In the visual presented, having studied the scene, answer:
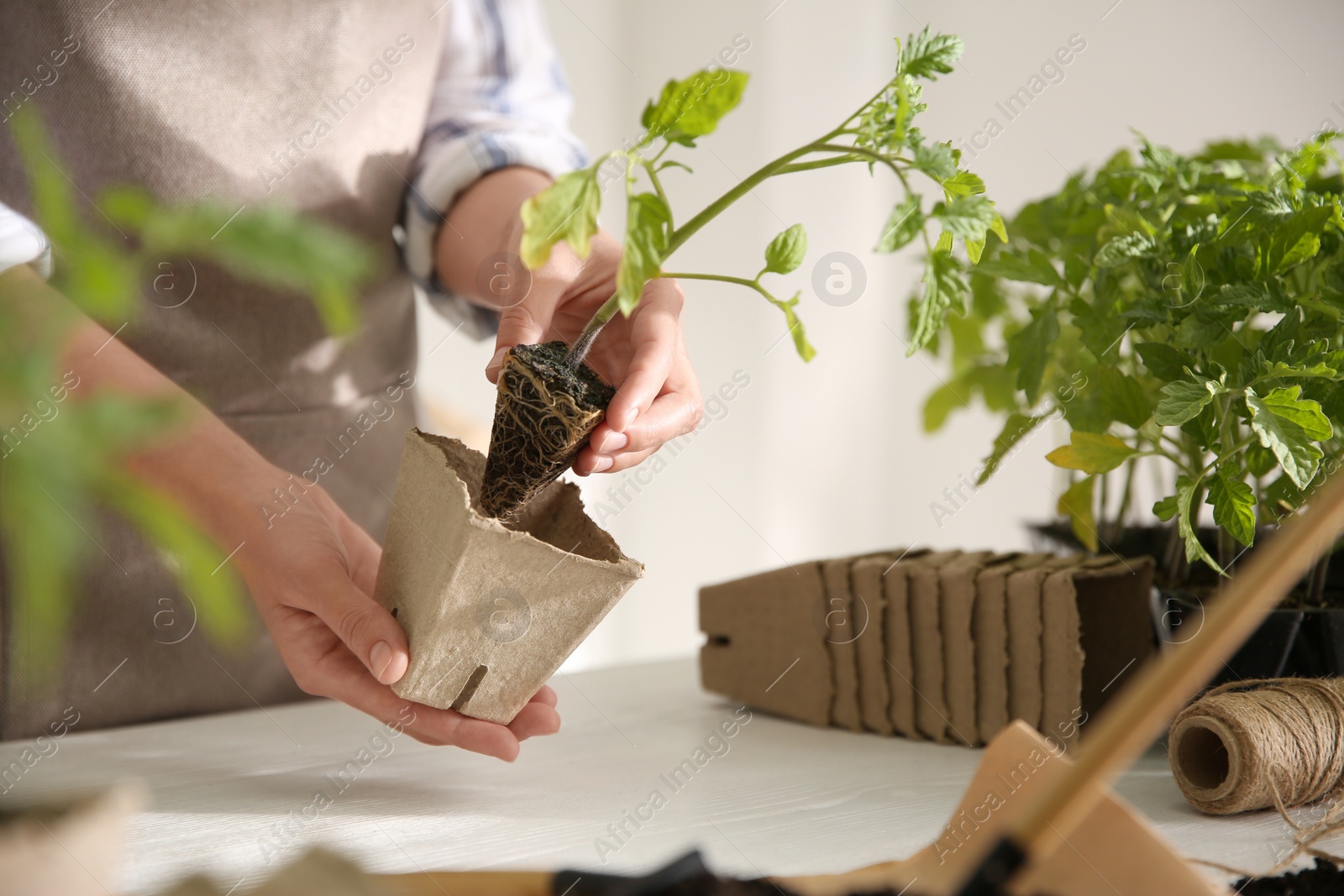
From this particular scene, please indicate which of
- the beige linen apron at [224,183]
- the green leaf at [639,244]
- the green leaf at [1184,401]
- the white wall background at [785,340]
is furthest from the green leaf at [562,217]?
the white wall background at [785,340]

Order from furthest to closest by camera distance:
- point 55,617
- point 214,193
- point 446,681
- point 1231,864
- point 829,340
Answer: point 829,340 < point 214,193 < point 446,681 < point 1231,864 < point 55,617

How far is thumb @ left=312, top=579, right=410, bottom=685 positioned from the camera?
0.57 m

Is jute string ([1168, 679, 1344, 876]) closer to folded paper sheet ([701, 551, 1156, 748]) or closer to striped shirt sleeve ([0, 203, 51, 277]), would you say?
folded paper sheet ([701, 551, 1156, 748])

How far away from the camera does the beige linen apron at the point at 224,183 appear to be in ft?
2.60

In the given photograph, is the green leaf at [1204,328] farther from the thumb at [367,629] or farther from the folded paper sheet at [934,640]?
the thumb at [367,629]

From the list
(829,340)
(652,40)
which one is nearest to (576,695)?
(829,340)

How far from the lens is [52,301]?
10.2 inches

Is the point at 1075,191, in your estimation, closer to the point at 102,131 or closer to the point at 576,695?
the point at 576,695

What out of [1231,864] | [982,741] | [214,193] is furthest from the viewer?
[214,193]

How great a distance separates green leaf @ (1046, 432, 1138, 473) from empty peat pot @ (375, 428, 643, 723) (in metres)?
0.31

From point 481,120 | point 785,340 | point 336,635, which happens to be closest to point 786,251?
point 336,635

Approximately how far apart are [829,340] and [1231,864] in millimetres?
1707

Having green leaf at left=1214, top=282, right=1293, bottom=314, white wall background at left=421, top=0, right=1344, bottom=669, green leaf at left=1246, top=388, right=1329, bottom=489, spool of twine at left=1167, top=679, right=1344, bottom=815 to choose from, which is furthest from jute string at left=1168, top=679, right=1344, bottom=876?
white wall background at left=421, top=0, right=1344, bottom=669

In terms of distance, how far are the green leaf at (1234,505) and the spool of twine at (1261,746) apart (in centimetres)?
9
